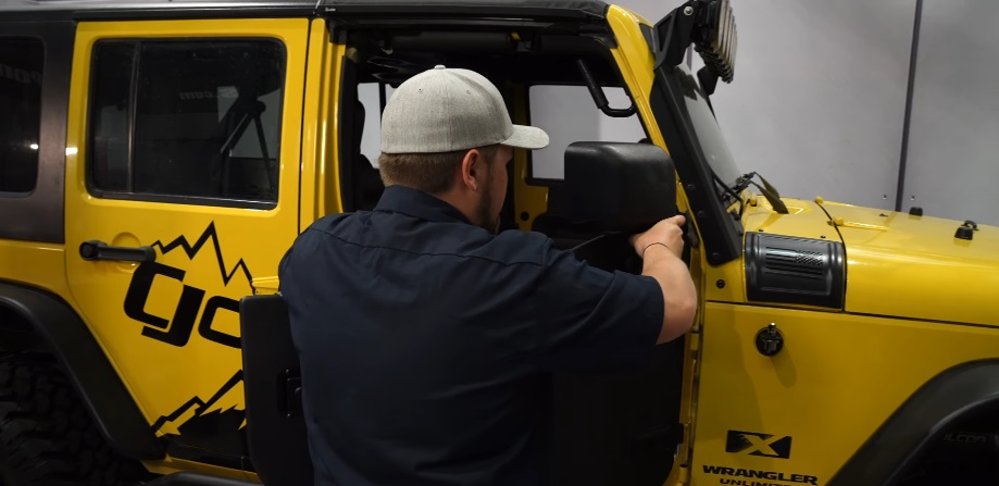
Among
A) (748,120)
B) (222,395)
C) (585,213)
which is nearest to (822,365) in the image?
(585,213)

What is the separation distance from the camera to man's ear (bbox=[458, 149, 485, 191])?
127cm

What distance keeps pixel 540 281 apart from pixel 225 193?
4.28 ft

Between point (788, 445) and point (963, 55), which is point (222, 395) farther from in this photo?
point (963, 55)

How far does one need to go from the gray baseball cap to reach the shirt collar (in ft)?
0.25

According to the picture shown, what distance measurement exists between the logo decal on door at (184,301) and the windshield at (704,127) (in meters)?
1.31

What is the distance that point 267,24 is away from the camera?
2006mm

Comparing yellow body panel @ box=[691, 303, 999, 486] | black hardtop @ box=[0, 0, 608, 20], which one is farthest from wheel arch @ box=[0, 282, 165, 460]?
yellow body panel @ box=[691, 303, 999, 486]

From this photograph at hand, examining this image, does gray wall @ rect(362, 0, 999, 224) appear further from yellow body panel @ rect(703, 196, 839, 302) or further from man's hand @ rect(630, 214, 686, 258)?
man's hand @ rect(630, 214, 686, 258)

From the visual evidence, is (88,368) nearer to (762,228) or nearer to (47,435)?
(47,435)

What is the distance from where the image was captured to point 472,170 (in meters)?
Answer: 1.29

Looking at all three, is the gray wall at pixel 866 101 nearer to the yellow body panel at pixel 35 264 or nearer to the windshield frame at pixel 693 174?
the windshield frame at pixel 693 174

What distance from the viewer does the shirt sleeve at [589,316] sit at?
1173 millimetres

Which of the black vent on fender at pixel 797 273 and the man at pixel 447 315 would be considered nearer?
the man at pixel 447 315

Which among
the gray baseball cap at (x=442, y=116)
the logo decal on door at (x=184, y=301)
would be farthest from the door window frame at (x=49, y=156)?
the gray baseball cap at (x=442, y=116)
